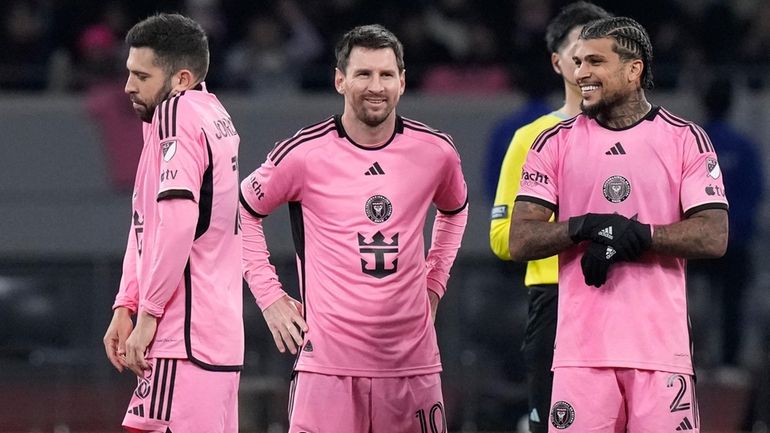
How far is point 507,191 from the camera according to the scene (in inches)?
253

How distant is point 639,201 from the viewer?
16.9 ft

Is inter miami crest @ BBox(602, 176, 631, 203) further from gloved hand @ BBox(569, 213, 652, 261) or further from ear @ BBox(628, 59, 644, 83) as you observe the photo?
ear @ BBox(628, 59, 644, 83)

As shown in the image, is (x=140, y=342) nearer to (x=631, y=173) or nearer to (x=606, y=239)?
(x=606, y=239)

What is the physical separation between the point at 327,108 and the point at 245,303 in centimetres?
292

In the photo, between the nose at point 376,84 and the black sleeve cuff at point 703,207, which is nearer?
the black sleeve cuff at point 703,207

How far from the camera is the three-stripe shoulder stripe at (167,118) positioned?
503cm

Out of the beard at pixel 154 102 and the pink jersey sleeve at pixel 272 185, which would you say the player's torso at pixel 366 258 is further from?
the beard at pixel 154 102

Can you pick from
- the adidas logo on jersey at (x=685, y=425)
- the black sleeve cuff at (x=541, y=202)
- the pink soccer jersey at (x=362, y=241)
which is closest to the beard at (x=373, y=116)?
the pink soccer jersey at (x=362, y=241)

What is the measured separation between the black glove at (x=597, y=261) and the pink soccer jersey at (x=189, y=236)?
1.29 m

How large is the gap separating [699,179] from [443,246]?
4.06 ft

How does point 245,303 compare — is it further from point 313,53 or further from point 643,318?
point 643,318

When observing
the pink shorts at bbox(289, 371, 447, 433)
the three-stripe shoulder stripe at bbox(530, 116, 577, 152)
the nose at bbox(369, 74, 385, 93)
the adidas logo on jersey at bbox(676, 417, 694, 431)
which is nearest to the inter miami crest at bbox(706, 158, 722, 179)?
the three-stripe shoulder stripe at bbox(530, 116, 577, 152)

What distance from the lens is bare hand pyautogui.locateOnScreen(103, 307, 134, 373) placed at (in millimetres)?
5074

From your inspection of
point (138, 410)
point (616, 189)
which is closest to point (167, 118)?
point (138, 410)
